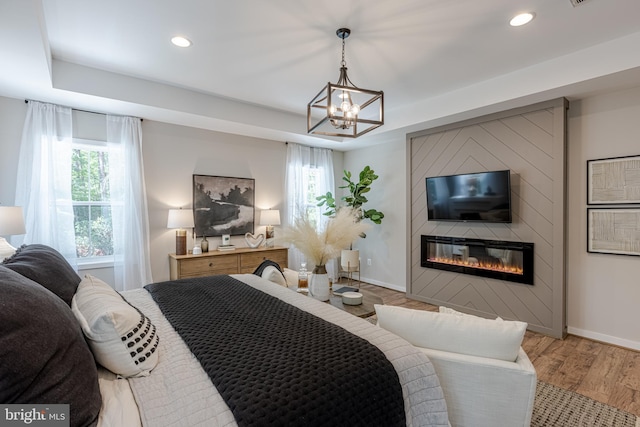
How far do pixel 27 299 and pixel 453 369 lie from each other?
5.31 ft

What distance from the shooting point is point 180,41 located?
255cm

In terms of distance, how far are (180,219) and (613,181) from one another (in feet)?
15.7

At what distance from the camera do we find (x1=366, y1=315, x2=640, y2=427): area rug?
6.27ft

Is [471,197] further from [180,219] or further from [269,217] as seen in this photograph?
[180,219]

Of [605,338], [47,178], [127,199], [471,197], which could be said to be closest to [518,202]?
[471,197]

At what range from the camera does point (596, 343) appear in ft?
10.0

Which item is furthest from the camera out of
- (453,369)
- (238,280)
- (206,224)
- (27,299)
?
(206,224)

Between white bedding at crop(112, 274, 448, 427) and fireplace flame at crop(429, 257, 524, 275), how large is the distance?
111 inches

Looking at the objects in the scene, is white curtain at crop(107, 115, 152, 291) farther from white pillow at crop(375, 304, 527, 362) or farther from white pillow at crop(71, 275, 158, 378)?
white pillow at crop(375, 304, 527, 362)

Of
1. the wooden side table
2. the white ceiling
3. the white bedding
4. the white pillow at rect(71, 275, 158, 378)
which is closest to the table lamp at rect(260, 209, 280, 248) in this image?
the white ceiling

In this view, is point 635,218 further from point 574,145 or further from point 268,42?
point 268,42

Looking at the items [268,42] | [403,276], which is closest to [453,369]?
[268,42]

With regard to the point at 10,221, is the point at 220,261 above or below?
below

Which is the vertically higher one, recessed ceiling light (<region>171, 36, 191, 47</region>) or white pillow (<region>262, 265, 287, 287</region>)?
recessed ceiling light (<region>171, 36, 191, 47</region>)
